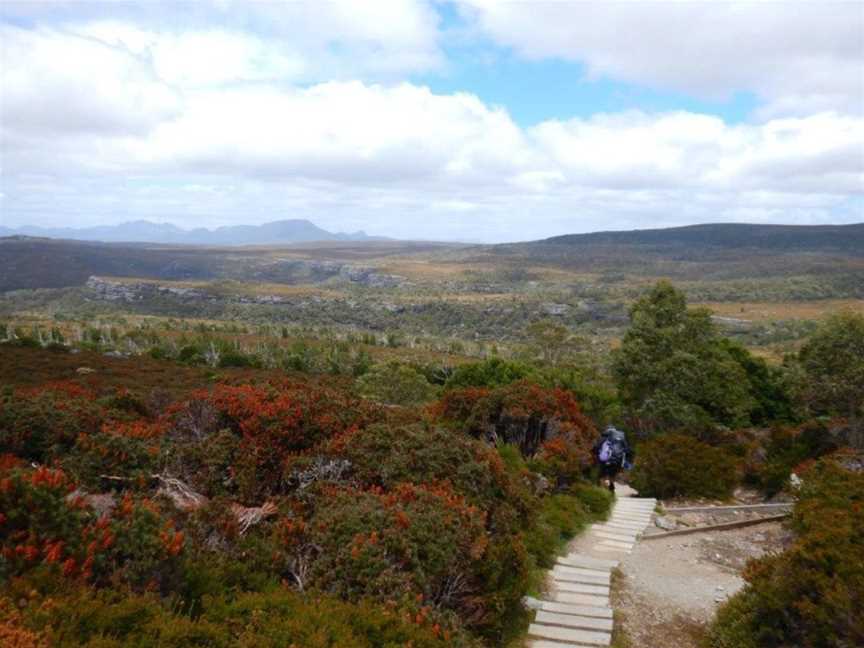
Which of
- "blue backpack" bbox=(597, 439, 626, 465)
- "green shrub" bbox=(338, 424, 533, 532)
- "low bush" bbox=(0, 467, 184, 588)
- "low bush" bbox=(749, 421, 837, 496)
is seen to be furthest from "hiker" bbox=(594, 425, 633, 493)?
"low bush" bbox=(0, 467, 184, 588)

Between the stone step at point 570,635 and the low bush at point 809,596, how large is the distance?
3.70ft

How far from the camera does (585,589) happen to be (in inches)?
299

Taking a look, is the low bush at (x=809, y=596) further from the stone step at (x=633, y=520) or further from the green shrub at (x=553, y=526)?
the stone step at (x=633, y=520)

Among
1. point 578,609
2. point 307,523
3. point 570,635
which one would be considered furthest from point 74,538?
point 578,609

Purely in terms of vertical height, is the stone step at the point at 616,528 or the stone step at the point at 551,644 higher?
the stone step at the point at 551,644

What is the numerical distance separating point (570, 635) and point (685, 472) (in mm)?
9111

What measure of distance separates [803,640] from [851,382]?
663 inches

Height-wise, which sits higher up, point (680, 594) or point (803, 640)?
point (803, 640)

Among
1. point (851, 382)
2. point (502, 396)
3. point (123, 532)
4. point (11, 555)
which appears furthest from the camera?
point (851, 382)

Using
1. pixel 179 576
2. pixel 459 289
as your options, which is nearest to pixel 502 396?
pixel 179 576

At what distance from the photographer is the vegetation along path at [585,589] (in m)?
6.30

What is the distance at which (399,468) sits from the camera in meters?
7.05

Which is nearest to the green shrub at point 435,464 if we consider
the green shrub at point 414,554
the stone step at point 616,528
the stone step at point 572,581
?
the green shrub at point 414,554

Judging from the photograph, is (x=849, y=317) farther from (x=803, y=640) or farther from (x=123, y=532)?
(x=123, y=532)
